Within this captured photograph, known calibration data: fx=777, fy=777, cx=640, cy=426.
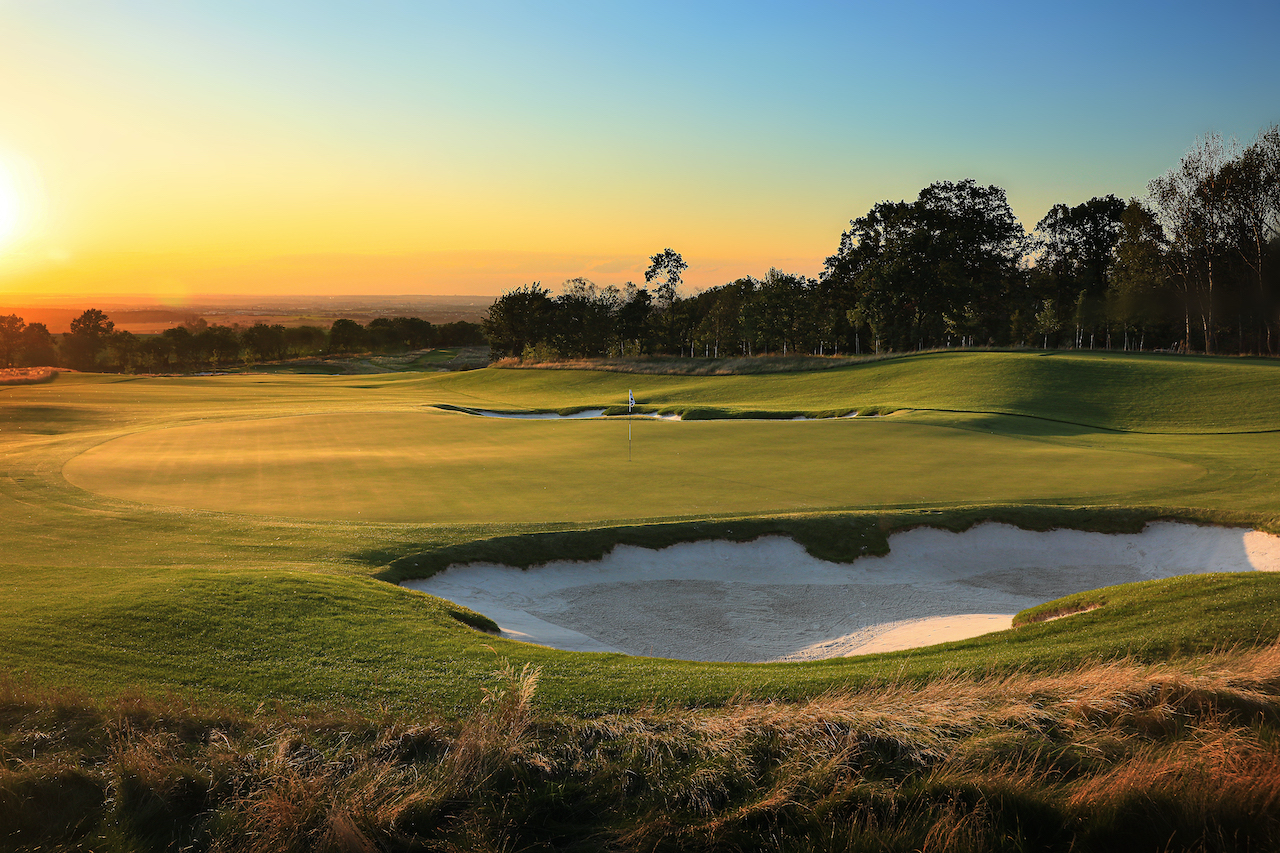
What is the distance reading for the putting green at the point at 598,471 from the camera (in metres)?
16.3

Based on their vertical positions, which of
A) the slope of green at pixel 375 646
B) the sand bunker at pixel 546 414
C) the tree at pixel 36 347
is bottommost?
the slope of green at pixel 375 646

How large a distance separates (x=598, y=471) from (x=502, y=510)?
170 inches

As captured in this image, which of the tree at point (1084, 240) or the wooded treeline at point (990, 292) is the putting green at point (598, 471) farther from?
the tree at point (1084, 240)

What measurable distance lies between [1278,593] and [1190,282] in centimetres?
6196

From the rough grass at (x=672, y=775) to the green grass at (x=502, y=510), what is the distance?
92cm

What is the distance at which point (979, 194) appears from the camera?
2904 inches

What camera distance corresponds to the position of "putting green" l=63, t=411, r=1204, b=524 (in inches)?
640

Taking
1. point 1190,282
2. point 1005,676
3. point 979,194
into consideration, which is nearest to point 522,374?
point 979,194

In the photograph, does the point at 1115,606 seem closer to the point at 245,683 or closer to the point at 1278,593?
the point at 1278,593

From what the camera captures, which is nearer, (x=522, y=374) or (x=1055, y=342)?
(x=522, y=374)

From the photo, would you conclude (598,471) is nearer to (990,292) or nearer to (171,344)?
(990,292)

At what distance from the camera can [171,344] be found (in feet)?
370

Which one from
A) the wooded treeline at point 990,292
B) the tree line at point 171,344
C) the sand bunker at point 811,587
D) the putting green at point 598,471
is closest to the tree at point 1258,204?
the wooded treeline at point 990,292

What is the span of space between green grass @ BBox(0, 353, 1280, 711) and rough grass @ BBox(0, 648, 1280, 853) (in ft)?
3.02
